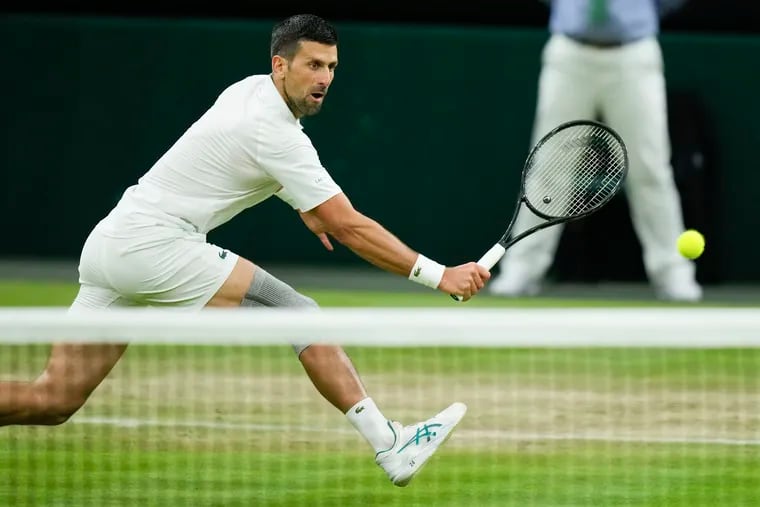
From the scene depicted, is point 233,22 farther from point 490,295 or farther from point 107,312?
point 107,312

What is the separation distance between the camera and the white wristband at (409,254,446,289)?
16.5ft

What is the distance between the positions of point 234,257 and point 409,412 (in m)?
1.56

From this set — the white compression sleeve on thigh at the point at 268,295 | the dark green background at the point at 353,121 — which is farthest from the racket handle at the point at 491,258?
the dark green background at the point at 353,121

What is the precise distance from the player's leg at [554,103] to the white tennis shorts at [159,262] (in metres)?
4.21

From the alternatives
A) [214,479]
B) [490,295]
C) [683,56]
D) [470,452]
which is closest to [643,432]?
[470,452]

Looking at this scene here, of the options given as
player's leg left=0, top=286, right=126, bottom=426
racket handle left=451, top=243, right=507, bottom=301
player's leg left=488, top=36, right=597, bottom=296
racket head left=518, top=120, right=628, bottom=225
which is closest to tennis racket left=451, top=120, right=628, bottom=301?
racket head left=518, top=120, right=628, bottom=225

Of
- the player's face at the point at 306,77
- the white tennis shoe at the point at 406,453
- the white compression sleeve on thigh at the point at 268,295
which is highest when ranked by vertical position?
the player's face at the point at 306,77

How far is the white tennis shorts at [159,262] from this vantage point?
5.11m

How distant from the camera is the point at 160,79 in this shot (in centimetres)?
1065

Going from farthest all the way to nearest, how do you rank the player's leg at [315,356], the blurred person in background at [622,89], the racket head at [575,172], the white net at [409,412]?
the blurred person in background at [622,89], the racket head at [575,172], the player's leg at [315,356], the white net at [409,412]

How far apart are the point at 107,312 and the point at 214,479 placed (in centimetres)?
90

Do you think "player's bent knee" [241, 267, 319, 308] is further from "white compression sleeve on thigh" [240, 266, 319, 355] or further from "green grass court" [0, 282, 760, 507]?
"green grass court" [0, 282, 760, 507]

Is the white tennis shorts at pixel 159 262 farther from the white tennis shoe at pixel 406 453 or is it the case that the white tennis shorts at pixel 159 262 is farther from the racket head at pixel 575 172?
the racket head at pixel 575 172

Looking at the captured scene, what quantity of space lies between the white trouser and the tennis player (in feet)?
13.7
